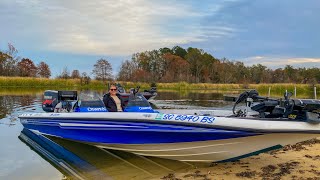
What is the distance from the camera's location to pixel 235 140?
579cm

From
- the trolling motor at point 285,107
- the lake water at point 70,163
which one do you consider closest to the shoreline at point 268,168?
the lake water at point 70,163

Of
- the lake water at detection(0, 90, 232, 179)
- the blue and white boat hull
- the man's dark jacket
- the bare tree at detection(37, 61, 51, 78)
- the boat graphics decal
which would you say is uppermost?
the bare tree at detection(37, 61, 51, 78)

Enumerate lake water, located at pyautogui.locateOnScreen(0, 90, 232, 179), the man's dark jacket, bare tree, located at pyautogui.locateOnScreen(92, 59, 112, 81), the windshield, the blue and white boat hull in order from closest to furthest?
the blue and white boat hull < lake water, located at pyautogui.locateOnScreen(0, 90, 232, 179) < the man's dark jacket < the windshield < bare tree, located at pyautogui.locateOnScreen(92, 59, 112, 81)

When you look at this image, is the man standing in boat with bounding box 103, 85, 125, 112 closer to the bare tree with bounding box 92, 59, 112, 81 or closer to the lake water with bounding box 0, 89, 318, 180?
the lake water with bounding box 0, 89, 318, 180

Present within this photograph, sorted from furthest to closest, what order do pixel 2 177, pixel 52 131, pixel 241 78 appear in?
1. pixel 241 78
2. pixel 52 131
3. pixel 2 177

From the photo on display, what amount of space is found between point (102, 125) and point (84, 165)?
37.8 inches

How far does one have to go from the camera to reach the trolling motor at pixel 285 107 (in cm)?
557

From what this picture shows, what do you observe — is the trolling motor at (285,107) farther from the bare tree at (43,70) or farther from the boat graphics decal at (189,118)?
the bare tree at (43,70)

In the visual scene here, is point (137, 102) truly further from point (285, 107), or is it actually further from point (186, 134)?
point (285, 107)

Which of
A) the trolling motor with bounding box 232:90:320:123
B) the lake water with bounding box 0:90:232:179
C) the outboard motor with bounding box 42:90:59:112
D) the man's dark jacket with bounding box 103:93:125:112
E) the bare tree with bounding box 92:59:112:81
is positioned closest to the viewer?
the trolling motor with bounding box 232:90:320:123

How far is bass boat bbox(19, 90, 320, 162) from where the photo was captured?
5453mm

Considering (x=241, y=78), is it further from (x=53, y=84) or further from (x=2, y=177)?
(x=2, y=177)

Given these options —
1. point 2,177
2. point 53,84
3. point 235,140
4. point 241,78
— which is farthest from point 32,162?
point 241,78

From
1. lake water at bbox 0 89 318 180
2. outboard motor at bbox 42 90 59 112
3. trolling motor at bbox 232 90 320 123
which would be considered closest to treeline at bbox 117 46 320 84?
outboard motor at bbox 42 90 59 112
